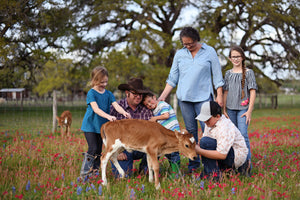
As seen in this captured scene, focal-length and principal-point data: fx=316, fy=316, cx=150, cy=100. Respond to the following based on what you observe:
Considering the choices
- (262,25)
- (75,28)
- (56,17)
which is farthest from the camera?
(262,25)

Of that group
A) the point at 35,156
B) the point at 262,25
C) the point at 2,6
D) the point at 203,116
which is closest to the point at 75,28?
the point at 2,6

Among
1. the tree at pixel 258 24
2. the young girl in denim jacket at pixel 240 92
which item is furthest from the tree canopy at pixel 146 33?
the young girl in denim jacket at pixel 240 92

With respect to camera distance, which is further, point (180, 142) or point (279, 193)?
point (180, 142)

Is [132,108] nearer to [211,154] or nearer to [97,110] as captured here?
[97,110]

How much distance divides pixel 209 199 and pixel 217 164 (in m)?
0.99

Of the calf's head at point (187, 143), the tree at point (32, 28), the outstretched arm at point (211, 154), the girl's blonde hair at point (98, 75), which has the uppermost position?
the tree at point (32, 28)

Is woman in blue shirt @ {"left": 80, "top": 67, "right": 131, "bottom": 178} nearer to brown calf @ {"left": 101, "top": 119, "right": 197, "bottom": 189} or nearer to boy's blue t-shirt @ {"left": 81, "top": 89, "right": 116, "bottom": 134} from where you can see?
boy's blue t-shirt @ {"left": 81, "top": 89, "right": 116, "bottom": 134}

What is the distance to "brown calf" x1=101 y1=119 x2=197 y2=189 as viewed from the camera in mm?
4625

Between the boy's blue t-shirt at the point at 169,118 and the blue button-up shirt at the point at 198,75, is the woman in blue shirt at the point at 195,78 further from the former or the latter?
the boy's blue t-shirt at the point at 169,118

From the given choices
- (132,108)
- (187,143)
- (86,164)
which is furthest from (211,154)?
(86,164)

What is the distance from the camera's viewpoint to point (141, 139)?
15.4 ft

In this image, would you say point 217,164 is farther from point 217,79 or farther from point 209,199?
point 217,79

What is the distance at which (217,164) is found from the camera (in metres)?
4.99

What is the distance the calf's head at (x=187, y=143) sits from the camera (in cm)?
450
